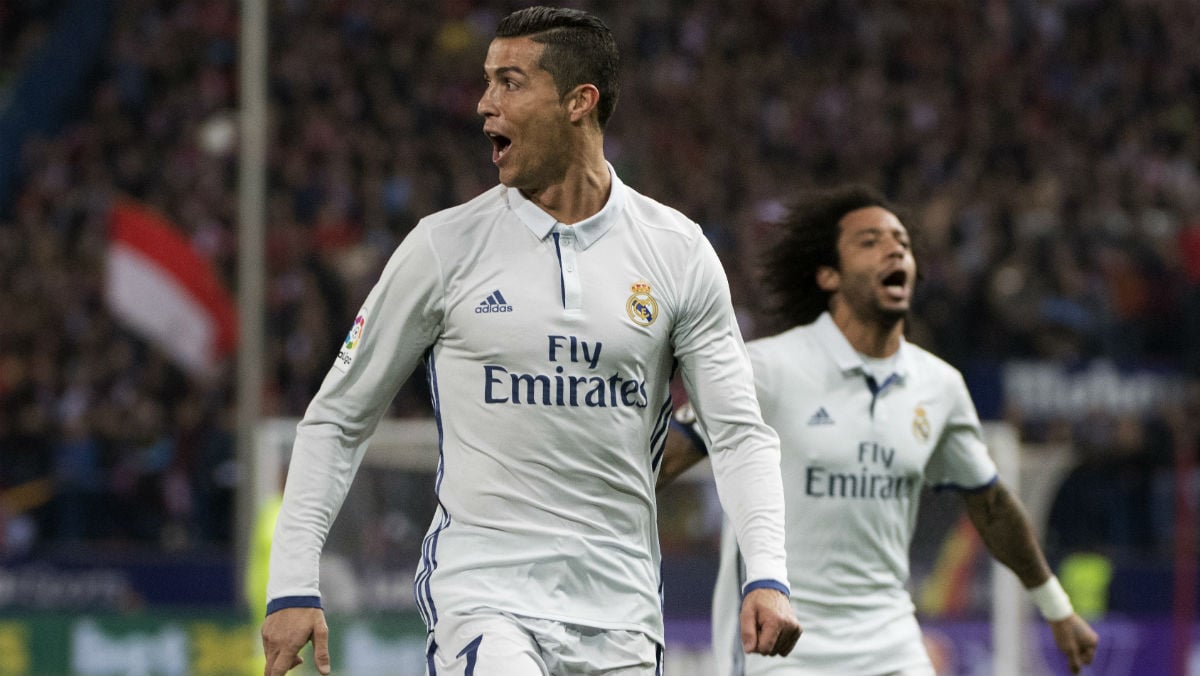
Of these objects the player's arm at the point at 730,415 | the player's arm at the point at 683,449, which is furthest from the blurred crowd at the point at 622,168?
the player's arm at the point at 730,415

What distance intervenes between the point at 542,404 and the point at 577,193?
50 cm

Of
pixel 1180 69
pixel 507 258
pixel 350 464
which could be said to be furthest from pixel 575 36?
pixel 1180 69

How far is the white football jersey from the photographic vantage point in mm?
5371

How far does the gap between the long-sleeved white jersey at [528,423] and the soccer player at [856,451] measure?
4.07ft

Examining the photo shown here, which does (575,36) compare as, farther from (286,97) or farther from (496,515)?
(286,97)

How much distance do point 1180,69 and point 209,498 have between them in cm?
1208

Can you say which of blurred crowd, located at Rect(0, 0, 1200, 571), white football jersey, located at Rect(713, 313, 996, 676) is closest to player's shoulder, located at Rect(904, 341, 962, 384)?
white football jersey, located at Rect(713, 313, 996, 676)

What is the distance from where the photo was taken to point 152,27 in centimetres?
2134

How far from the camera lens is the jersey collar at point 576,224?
4.19 meters

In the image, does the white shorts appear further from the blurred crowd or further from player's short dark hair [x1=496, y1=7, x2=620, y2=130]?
the blurred crowd

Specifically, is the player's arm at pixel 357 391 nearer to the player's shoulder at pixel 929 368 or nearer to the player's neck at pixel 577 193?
the player's neck at pixel 577 193

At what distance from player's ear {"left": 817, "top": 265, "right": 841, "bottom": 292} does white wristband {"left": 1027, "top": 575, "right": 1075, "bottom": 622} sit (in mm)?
1105

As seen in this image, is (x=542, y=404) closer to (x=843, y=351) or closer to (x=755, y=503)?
(x=755, y=503)

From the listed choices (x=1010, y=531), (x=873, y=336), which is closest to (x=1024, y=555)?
(x=1010, y=531)
